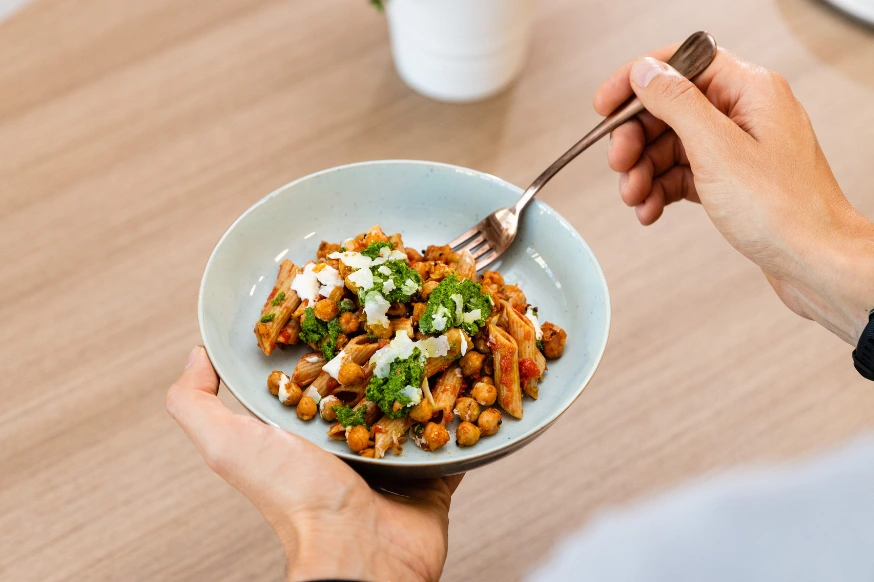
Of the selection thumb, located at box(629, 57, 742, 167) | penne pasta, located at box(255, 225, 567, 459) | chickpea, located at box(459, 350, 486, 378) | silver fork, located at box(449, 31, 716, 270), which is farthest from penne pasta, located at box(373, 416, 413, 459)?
thumb, located at box(629, 57, 742, 167)

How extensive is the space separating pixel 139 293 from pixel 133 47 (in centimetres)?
68

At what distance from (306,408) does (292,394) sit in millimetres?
31

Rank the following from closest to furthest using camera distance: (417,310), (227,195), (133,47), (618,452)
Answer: (417,310) < (618,452) < (227,195) < (133,47)

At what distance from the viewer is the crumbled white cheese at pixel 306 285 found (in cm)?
109

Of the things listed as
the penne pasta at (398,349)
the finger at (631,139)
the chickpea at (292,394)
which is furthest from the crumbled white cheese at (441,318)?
the finger at (631,139)

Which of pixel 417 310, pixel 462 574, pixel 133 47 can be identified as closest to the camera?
pixel 417 310

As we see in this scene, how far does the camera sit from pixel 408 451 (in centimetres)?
101

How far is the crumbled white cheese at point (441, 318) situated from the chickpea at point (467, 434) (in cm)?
13

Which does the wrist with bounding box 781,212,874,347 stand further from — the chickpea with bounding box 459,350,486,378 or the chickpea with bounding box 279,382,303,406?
the chickpea with bounding box 279,382,303,406

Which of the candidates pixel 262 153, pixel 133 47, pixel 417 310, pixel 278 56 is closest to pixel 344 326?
pixel 417 310

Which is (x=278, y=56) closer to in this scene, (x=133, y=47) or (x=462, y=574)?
(x=133, y=47)

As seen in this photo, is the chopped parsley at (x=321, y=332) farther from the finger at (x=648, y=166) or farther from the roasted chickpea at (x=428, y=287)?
the finger at (x=648, y=166)

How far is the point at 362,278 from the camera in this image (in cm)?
104

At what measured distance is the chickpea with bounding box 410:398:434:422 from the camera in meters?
1.00
